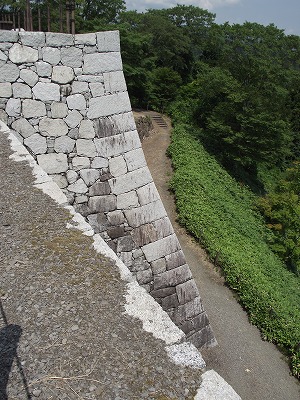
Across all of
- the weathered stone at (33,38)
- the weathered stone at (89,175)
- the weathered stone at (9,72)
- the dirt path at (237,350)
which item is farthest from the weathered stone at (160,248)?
the weathered stone at (33,38)

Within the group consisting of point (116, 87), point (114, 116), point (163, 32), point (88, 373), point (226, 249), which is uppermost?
point (163, 32)

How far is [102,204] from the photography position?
502 cm

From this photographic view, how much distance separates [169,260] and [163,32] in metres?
24.5

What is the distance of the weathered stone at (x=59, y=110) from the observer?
4.75 m

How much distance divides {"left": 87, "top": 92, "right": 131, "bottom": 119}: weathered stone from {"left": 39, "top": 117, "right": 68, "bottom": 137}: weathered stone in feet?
1.32

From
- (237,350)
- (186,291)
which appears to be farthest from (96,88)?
(237,350)

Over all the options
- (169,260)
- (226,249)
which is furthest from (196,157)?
(169,260)

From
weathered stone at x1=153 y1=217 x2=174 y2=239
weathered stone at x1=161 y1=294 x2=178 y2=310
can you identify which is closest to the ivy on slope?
weathered stone at x1=161 y1=294 x2=178 y2=310

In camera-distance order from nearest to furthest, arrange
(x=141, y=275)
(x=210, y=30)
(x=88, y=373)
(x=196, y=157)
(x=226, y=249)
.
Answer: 1. (x=88, y=373)
2. (x=141, y=275)
3. (x=226, y=249)
4. (x=196, y=157)
5. (x=210, y=30)

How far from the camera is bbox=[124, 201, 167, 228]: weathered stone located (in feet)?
16.6

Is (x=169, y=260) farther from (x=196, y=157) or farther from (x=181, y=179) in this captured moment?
(x=196, y=157)

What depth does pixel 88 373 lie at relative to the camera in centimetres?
223

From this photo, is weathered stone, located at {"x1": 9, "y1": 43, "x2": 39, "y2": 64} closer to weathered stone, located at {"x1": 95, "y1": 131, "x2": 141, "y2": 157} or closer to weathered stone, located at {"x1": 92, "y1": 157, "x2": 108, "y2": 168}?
weathered stone, located at {"x1": 95, "y1": 131, "x2": 141, "y2": 157}

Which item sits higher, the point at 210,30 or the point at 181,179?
the point at 210,30
